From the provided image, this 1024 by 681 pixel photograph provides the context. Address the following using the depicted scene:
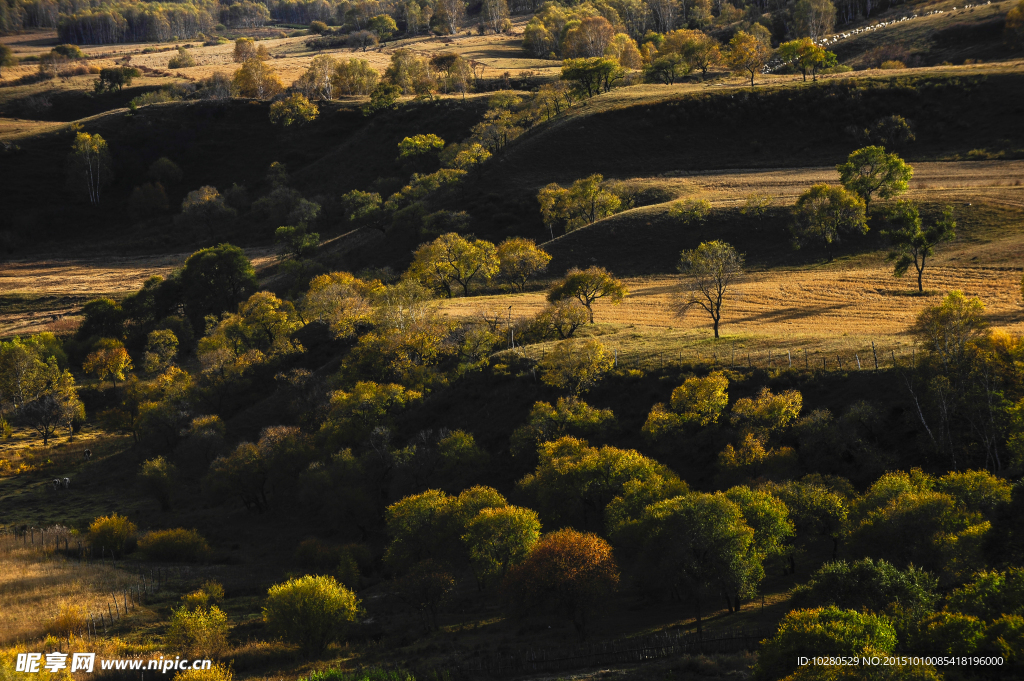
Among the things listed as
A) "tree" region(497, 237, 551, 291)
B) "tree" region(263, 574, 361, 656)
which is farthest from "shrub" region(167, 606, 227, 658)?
"tree" region(497, 237, 551, 291)

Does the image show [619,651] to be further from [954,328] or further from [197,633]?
[954,328]

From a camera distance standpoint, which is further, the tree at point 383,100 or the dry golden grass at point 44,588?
the tree at point 383,100

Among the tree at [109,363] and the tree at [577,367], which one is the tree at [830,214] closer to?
the tree at [577,367]

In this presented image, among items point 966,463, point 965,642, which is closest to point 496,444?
point 966,463

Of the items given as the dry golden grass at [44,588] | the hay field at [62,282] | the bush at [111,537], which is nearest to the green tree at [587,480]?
the dry golden grass at [44,588]

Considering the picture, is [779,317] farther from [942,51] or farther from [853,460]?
[942,51]

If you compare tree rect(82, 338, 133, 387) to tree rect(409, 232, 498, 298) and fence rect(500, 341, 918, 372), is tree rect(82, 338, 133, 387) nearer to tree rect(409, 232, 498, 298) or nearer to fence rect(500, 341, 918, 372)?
tree rect(409, 232, 498, 298)
